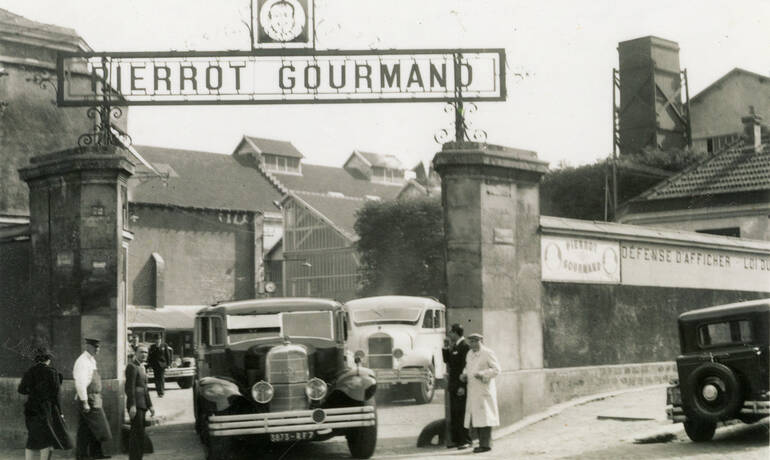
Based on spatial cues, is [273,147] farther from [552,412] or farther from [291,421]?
[291,421]

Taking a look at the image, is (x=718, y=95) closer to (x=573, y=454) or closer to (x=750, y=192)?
(x=750, y=192)

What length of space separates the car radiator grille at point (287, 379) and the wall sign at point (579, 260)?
475 centimetres

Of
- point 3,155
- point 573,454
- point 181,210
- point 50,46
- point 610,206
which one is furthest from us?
point 181,210

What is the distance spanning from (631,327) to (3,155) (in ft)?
53.1

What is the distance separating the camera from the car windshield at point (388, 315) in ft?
76.4

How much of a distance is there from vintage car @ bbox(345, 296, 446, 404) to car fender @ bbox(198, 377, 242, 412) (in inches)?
342

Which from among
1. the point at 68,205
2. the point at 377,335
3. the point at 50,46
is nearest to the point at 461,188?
the point at 68,205

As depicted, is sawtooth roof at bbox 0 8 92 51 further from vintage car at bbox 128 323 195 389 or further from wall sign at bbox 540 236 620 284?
wall sign at bbox 540 236 620 284

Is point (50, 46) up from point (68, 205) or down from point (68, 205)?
up

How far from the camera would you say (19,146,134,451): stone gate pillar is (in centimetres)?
1507

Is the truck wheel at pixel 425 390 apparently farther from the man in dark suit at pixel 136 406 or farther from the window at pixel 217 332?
the man in dark suit at pixel 136 406

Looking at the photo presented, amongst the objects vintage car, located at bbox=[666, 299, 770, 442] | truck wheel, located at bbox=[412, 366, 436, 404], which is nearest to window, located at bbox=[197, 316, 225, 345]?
vintage car, located at bbox=[666, 299, 770, 442]

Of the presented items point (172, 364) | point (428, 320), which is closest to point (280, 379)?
point (428, 320)

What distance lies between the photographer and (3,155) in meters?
26.0
